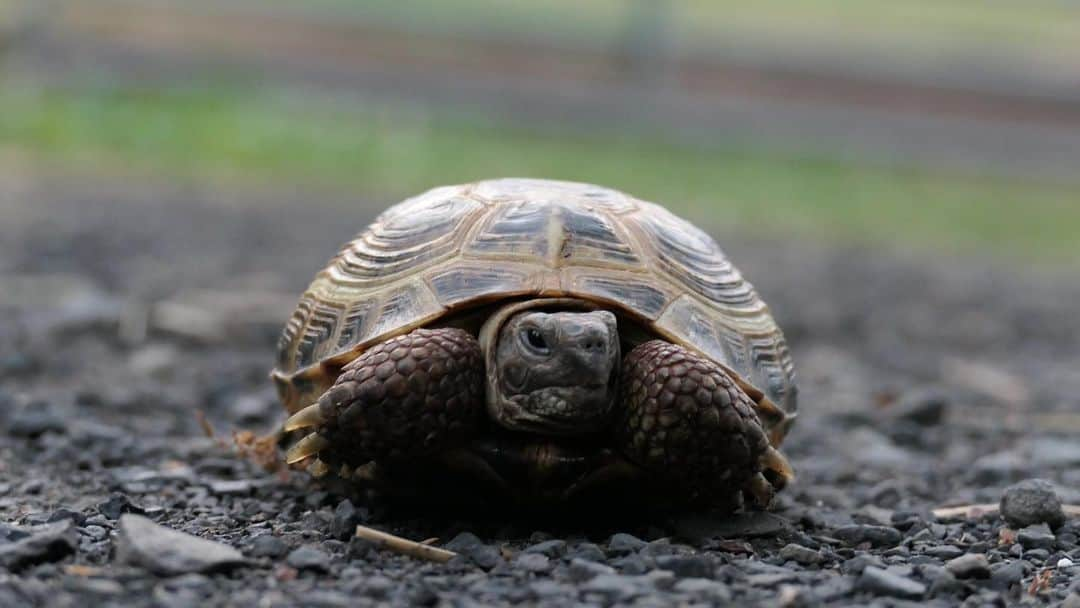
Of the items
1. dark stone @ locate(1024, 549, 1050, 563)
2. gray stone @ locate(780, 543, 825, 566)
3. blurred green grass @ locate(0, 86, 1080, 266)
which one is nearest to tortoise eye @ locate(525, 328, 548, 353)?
gray stone @ locate(780, 543, 825, 566)

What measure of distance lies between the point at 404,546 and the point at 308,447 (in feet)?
1.00

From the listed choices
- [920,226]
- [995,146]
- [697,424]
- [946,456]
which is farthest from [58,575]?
[995,146]

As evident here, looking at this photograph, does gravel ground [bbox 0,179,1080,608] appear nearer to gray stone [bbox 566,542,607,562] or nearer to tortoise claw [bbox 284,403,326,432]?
gray stone [bbox 566,542,607,562]

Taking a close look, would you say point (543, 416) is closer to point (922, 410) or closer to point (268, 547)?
point (268, 547)

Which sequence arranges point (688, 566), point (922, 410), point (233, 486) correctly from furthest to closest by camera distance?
point (922, 410) < point (233, 486) < point (688, 566)

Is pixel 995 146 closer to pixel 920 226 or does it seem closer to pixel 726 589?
pixel 920 226

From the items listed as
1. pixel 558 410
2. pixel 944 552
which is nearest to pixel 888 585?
pixel 944 552

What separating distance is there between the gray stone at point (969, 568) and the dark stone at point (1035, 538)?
31cm

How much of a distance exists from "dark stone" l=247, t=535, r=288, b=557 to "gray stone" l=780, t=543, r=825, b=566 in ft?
2.75

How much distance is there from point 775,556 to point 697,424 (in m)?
0.27

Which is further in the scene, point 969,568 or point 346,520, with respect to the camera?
point 346,520

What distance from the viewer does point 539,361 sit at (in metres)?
2.29

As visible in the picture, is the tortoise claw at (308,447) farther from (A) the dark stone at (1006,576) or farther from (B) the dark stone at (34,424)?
(A) the dark stone at (1006,576)

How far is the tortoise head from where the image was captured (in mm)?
2273
